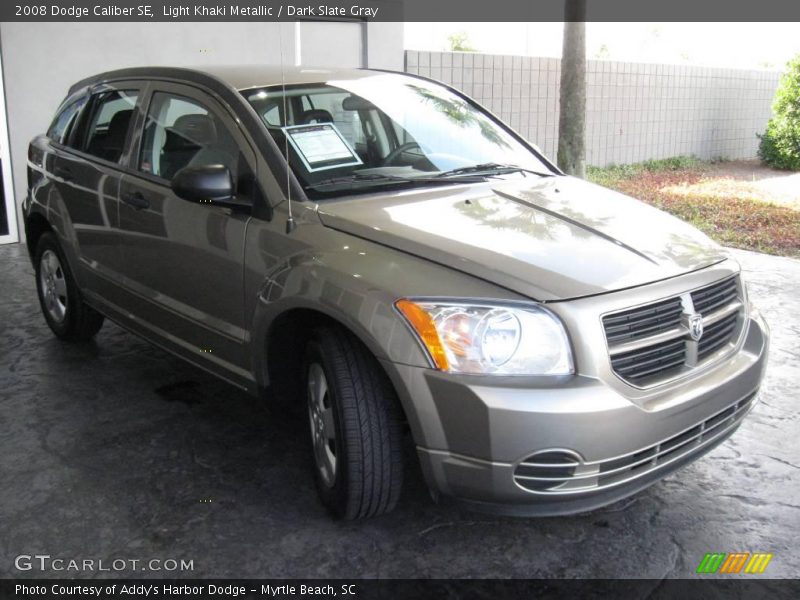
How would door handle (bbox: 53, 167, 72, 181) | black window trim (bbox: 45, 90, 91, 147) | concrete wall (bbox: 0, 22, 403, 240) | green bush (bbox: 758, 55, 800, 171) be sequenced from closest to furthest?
door handle (bbox: 53, 167, 72, 181) → black window trim (bbox: 45, 90, 91, 147) → concrete wall (bbox: 0, 22, 403, 240) → green bush (bbox: 758, 55, 800, 171)

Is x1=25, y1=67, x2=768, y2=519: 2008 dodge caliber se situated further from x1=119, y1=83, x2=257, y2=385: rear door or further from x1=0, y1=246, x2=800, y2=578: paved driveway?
x1=0, y1=246, x2=800, y2=578: paved driveway

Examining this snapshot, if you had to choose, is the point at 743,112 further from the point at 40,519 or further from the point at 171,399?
the point at 40,519

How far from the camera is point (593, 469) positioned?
2471mm

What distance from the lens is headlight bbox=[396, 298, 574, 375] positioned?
2.46m

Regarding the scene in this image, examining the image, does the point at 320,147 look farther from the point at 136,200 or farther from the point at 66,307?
the point at 66,307

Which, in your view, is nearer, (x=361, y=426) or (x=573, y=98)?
(x=361, y=426)

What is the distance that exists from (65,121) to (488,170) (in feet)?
8.91

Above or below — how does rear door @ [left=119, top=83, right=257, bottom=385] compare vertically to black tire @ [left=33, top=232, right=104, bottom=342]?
above

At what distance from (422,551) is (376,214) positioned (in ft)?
4.04

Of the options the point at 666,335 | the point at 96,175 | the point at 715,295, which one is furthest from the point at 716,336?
the point at 96,175

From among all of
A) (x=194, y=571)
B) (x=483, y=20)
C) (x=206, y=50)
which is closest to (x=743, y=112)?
(x=483, y=20)

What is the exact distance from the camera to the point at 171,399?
4188 millimetres

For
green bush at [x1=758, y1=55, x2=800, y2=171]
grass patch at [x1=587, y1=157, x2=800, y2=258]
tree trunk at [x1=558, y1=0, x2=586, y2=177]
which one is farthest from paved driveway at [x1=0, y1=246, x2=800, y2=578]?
green bush at [x1=758, y1=55, x2=800, y2=171]

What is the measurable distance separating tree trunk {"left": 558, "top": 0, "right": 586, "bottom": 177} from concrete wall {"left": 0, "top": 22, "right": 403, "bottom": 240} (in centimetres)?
343
